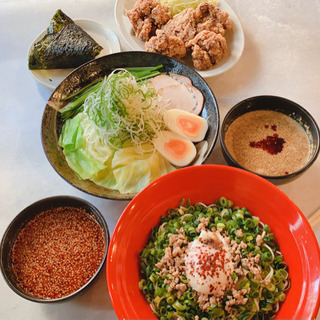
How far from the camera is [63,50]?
2.43 m

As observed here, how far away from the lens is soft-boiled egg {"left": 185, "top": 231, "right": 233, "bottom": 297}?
4.56 feet

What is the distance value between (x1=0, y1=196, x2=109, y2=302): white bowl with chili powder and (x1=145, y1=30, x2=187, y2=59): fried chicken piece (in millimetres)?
1297

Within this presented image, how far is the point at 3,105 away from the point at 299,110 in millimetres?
2128

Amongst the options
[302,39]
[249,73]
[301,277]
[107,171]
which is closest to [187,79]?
[249,73]

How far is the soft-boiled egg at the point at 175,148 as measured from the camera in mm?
1942

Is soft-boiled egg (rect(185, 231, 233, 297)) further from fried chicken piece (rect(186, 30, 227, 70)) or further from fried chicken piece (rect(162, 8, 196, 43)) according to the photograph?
fried chicken piece (rect(162, 8, 196, 43))

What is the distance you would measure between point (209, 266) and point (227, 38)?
1871mm

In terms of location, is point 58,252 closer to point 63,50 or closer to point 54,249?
point 54,249

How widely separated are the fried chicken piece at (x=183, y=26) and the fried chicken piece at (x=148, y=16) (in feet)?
0.22

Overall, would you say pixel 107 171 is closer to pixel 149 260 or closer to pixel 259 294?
pixel 149 260

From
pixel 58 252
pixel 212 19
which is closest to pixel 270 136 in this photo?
pixel 212 19

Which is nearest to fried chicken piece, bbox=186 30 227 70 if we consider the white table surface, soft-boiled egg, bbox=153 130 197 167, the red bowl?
the white table surface

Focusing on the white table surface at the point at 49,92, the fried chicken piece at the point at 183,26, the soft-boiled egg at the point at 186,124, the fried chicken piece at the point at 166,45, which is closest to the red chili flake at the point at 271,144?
the white table surface at the point at 49,92

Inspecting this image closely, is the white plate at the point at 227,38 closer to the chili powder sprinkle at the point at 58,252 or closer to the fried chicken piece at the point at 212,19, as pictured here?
the fried chicken piece at the point at 212,19
